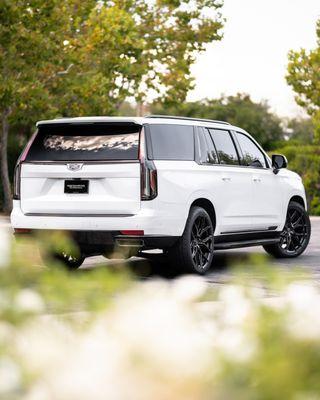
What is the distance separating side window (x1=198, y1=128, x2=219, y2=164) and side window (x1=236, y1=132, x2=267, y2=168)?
0.88 m

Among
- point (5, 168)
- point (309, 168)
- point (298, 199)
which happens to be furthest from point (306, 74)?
point (298, 199)

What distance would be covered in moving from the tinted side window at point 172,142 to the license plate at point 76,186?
2.73ft

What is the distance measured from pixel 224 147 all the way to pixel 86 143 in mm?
2269

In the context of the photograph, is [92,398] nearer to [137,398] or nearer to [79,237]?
[137,398]

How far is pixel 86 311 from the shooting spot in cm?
289

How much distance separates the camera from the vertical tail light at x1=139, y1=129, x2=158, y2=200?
36.6 ft

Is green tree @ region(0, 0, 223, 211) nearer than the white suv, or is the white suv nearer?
the white suv

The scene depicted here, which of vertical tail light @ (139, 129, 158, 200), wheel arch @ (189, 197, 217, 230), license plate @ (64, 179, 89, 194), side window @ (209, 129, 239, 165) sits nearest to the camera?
vertical tail light @ (139, 129, 158, 200)

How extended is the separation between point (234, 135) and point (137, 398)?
1150cm

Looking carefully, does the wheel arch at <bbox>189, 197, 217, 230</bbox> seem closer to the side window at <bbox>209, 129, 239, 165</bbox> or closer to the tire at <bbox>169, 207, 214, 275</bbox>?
the tire at <bbox>169, 207, 214, 275</bbox>

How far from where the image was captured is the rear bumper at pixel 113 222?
36.6 feet

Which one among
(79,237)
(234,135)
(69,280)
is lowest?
(79,237)

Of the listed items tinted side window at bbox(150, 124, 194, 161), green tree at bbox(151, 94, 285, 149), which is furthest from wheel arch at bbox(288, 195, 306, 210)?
green tree at bbox(151, 94, 285, 149)

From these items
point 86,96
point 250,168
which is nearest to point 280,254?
point 250,168
